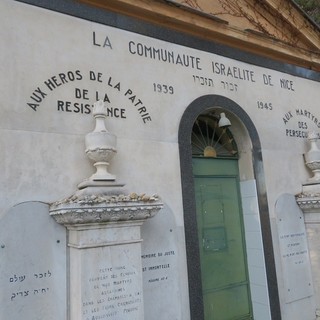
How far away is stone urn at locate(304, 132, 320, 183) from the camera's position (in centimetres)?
606

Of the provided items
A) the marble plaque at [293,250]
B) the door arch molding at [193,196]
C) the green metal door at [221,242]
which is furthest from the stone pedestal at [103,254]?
the marble plaque at [293,250]

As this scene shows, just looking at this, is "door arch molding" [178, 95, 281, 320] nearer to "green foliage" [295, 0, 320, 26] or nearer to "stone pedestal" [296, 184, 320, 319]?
"stone pedestal" [296, 184, 320, 319]

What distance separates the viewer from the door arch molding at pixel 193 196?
14.4 feet

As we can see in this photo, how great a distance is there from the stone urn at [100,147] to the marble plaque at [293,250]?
3340 millimetres

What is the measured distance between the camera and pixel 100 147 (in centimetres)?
361

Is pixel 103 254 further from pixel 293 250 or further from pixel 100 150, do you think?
pixel 293 250

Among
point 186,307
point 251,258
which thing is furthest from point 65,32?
point 251,258

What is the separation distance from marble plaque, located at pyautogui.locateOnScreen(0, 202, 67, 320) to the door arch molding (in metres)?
1.73

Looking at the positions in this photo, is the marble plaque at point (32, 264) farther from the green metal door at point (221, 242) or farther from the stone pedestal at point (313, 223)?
the stone pedestal at point (313, 223)

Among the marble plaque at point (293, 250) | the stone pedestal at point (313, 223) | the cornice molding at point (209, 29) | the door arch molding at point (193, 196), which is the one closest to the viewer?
the door arch molding at point (193, 196)

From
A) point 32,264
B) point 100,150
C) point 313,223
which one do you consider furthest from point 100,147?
point 313,223

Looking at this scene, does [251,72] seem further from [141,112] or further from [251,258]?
[251,258]

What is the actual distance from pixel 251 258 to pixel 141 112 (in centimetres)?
300

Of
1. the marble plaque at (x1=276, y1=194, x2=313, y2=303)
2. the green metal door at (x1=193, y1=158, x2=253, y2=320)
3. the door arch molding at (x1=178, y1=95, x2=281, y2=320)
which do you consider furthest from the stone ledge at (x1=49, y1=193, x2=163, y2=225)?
Result: the marble plaque at (x1=276, y1=194, x2=313, y2=303)
